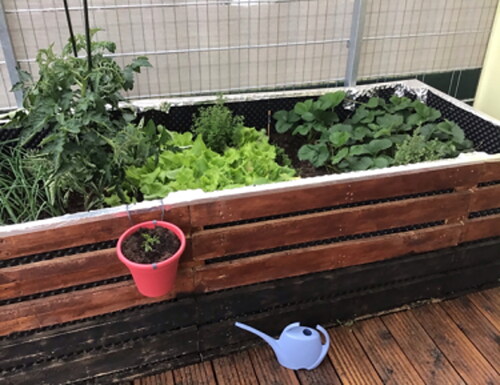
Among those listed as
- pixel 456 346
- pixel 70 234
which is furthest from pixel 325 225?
pixel 70 234

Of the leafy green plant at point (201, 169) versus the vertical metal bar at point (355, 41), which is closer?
the leafy green plant at point (201, 169)

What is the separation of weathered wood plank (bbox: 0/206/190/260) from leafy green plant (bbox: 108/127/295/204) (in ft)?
0.57

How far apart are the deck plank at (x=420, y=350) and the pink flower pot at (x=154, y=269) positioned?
3.08 ft

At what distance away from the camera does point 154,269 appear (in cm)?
124

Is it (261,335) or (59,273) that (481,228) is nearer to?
(261,335)

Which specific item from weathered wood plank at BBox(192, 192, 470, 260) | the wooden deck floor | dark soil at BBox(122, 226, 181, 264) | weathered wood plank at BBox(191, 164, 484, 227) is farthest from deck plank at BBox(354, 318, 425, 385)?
dark soil at BBox(122, 226, 181, 264)

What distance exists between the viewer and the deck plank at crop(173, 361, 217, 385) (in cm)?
163

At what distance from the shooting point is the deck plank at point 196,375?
5.36 ft

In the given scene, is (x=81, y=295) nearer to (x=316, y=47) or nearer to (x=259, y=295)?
(x=259, y=295)

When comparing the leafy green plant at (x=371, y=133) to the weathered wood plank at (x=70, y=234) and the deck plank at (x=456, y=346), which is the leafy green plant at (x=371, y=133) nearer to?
the deck plank at (x=456, y=346)

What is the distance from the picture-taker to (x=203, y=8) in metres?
2.05

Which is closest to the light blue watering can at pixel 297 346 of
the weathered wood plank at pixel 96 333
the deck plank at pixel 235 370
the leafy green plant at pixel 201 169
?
the deck plank at pixel 235 370

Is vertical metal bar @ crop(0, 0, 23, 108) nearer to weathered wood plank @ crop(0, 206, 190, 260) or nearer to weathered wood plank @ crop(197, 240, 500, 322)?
weathered wood plank @ crop(0, 206, 190, 260)

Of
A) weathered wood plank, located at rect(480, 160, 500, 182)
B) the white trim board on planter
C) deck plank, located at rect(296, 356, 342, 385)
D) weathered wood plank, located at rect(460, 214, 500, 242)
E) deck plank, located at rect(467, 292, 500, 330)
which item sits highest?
the white trim board on planter
